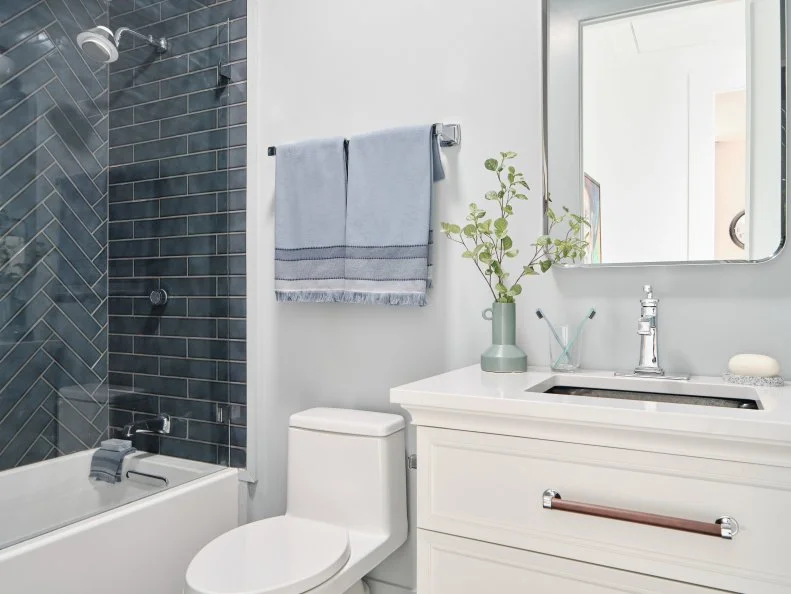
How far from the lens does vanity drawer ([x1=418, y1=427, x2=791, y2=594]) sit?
2.95 feet

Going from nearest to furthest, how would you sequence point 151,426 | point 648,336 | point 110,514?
point 648,336
point 110,514
point 151,426

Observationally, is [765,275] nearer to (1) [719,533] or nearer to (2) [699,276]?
(2) [699,276]

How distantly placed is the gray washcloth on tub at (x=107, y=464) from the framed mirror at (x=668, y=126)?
1500mm

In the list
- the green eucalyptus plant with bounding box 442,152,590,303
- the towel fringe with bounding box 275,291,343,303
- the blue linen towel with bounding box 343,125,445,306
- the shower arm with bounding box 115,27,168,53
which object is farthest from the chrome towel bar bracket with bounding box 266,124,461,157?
the shower arm with bounding box 115,27,168,53

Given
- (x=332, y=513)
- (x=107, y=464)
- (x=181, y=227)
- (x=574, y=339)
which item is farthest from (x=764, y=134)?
(x=107, y=464)

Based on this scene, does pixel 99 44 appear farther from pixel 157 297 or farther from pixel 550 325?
pixel 550 325

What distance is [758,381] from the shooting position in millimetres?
1234

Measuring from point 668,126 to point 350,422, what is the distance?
113 cm

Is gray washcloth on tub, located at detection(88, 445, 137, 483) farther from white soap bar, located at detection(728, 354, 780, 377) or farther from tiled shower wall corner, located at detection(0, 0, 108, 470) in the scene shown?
white soap bar, located at detection(728, 354, 780, 377)

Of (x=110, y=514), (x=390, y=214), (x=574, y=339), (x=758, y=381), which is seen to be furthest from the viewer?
(x=390, y=214)

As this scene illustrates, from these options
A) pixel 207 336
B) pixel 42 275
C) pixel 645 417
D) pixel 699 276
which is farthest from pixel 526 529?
pixel 42 275

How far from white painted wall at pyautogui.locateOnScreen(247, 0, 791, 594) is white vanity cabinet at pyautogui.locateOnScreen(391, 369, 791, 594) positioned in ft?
1.01

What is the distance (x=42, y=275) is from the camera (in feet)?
5.56

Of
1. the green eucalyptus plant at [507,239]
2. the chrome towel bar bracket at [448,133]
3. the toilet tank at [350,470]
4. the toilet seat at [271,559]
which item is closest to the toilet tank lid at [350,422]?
the toilet tank at [350,470]
